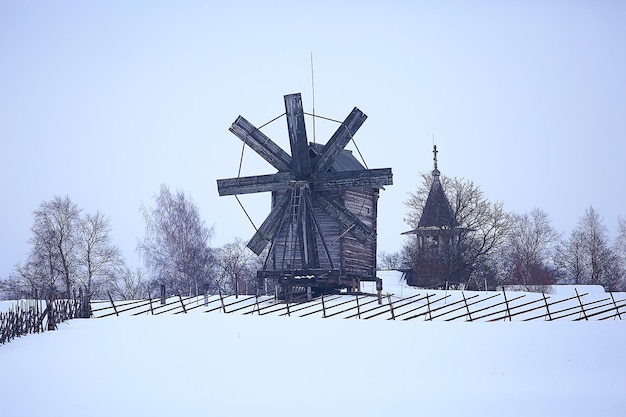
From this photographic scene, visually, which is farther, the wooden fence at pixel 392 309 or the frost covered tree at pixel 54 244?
the frost covered tree at pixel 54 244

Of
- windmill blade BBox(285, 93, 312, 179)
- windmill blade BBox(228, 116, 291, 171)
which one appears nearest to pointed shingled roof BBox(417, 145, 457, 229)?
windmill blade BBox(228, 116, 291, 171)

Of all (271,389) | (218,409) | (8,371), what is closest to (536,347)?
(271,389)

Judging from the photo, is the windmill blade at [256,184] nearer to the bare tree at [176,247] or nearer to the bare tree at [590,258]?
the bare tree at [176,247]

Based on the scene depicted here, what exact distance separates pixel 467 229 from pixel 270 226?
1747 centimetres

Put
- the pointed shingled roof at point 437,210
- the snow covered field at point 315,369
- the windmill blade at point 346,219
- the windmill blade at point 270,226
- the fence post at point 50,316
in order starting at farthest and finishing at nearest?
the pointed shingled roof at point 437,210, the windmill blade at point 270,226, the windmill blade at point 346,219, the fence post at point 50,316, the snow covered field at point 315,369

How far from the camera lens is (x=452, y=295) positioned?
108ft

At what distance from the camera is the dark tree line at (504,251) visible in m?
45.5

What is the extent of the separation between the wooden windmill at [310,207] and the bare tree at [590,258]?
36050 millimetres

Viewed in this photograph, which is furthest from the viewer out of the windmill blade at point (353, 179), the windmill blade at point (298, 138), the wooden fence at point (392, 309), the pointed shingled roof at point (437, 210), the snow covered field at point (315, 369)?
the pointed shingled roof at point (437, 210)

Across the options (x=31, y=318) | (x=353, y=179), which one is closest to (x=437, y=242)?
(x=353, y=179)

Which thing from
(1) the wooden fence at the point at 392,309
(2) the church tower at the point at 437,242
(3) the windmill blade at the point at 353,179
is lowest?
(1) the wooden fence at the point at 392,309

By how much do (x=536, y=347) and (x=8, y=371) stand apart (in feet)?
38.5

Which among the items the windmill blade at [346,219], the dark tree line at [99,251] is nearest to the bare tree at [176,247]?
the dark tree line at [99,251]

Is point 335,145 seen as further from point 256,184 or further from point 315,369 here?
point 315,369
